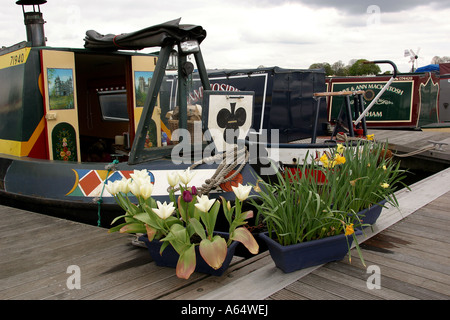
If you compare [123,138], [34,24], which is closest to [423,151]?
[123,138]

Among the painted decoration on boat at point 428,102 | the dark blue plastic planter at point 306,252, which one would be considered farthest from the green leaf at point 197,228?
the painted decoration on boat at point 428,102

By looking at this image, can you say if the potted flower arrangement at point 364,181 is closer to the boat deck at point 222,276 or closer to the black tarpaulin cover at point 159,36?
the boat deck at point 222,276

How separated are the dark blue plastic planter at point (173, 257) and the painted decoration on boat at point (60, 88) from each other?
2803 mm

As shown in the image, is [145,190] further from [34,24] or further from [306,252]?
[34,24]

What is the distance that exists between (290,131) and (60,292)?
6.68 m

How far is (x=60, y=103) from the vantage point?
4.79 m

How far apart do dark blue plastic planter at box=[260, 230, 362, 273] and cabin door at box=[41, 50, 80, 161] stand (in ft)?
10.7

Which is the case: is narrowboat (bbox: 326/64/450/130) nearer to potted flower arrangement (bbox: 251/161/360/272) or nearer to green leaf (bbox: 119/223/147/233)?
potted flower arrangement (bbox: 251/161/360/272)

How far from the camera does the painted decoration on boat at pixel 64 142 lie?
484 centimetres

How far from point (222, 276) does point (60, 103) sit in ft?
10.9

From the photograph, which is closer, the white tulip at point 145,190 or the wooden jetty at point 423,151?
the white tulip at point 145,190

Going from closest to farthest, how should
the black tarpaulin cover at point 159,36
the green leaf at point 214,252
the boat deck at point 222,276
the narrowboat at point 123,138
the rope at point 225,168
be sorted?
the green leaf at point 214,252 < the boat deck at point 222,276 < the rope at point 225,168 < the black tarpaulin cover at point 159,36 < the narrowboat at point 123,138

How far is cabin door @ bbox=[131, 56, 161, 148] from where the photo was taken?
5367mm
